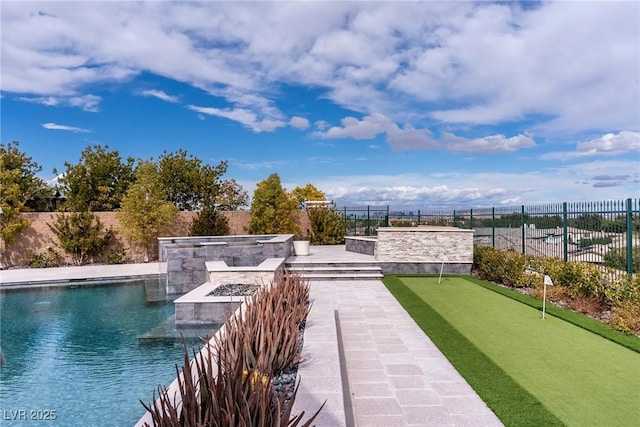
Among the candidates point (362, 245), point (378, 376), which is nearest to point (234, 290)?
point (378, 376)

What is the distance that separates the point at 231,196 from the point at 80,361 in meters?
18.7

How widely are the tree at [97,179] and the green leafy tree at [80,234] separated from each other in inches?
215

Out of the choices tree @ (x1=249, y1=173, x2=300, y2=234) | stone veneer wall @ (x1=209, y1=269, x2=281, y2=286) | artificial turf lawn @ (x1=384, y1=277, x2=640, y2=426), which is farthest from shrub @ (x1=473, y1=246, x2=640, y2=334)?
tree @ (x1=249, y1=173, x2=300, y2=234)

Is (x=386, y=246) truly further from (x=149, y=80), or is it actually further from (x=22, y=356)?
(x=149, y=80)

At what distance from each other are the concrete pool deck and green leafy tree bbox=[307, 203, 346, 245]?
11.7m

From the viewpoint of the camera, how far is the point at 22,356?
6.38m

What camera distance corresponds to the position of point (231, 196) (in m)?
24.3

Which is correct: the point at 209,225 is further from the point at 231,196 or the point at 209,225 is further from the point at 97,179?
the point at 97,179

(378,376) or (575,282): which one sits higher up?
(575,282)

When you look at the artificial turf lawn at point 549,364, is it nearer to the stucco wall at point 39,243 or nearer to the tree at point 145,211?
the tree at point 145,211

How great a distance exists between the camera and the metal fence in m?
8.22

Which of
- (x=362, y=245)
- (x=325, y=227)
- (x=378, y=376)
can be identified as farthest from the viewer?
(x=325, y=227)

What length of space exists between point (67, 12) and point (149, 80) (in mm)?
8804

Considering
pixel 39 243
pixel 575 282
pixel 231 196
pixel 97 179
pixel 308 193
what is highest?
pixel 97 179
